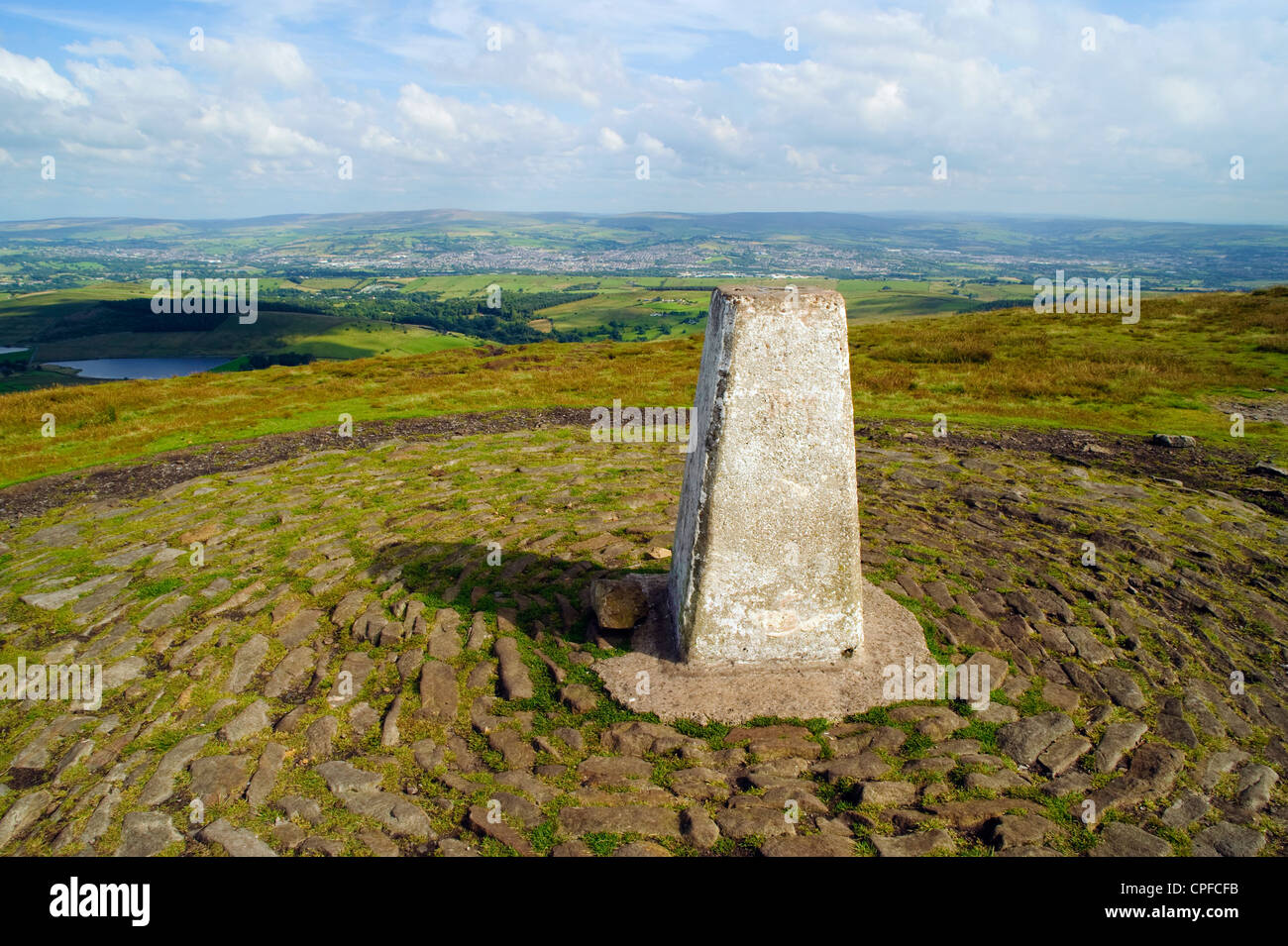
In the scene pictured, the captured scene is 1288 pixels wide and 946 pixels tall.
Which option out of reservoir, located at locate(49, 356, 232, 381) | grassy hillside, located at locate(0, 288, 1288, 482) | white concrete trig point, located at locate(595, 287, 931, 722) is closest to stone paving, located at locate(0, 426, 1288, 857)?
white concrete trig point, located at locate(595, 287, 931, 722)

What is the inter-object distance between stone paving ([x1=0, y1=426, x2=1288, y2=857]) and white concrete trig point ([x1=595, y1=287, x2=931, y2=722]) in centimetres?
48

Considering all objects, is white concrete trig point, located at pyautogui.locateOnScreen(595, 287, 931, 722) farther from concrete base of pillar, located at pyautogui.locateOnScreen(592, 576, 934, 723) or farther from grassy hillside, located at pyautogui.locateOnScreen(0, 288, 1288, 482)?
grassy hillside, located at pyautogui.locateOnScreen(0, 288, 1288, 482)

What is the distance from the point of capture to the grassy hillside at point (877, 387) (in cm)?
2222

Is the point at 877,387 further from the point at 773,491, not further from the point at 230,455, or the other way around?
the point at 230,455

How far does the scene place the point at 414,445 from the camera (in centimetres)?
1972

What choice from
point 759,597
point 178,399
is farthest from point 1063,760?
point 178,399

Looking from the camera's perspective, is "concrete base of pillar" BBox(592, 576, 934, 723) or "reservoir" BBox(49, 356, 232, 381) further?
"reservoir" BBox(49, 356, 232, 381)

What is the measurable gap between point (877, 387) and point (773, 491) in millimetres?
22651

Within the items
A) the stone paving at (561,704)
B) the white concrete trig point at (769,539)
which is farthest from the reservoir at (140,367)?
the white concrete trig point at (769,539)

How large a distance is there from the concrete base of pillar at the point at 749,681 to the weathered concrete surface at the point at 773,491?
0.18m

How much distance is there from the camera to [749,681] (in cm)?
794

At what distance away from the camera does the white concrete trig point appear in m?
7.61
